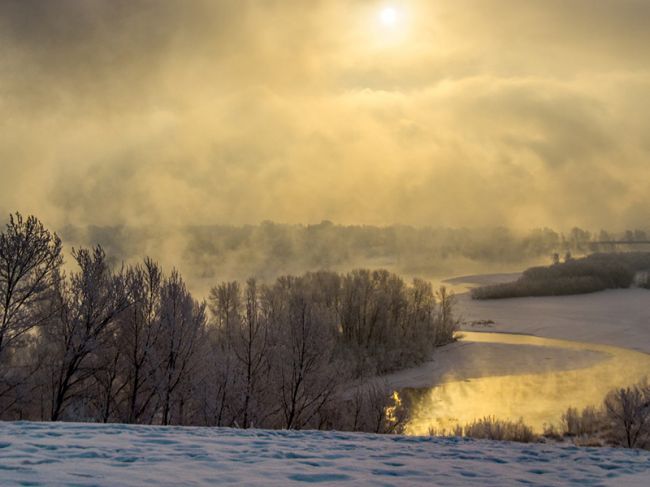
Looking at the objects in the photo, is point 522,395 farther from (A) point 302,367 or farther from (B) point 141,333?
(B) point 141,333

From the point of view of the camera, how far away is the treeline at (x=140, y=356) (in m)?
17.2

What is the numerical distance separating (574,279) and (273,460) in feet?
314

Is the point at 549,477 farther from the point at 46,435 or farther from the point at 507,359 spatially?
the point at 507,359

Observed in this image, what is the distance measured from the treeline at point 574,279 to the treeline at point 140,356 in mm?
68201

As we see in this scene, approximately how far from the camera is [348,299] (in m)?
51.0

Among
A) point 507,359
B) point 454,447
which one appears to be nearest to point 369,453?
point 454,447

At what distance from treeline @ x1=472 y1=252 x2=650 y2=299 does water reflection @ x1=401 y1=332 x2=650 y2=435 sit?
144ft

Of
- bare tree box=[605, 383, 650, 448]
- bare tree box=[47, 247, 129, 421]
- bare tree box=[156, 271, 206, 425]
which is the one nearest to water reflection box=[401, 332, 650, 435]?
bare tree box=[605, 383, 650, 448]

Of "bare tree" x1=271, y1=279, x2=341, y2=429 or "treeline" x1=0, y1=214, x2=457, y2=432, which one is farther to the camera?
"bare tree" x1=271, y1=279, x2=341, y2=429

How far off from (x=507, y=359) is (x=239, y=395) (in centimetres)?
3108

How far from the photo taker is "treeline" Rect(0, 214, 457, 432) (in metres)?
17.2

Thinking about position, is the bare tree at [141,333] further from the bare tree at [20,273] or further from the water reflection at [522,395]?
the water reflection at [522,395]

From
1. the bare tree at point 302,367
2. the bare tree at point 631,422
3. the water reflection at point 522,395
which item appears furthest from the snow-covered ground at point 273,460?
the water reflection at point 522,395

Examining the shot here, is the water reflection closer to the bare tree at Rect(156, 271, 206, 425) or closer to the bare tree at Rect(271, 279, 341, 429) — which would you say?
the bare tree at Rect(271, 279, 341, 429)
